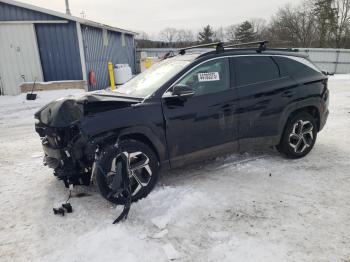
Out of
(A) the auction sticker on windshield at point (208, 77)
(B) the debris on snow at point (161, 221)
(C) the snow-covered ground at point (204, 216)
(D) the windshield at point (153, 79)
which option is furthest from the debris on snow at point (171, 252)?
(A) the auction sticker on windshield at point (208, 77)

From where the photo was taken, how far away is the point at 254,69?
4.51 m

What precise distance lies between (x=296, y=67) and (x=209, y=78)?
5.66 feet

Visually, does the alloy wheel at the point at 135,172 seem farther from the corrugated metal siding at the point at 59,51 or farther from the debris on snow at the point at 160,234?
the corrugated metal siding at the point at 59,51

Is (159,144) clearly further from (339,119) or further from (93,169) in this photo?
(339,119)

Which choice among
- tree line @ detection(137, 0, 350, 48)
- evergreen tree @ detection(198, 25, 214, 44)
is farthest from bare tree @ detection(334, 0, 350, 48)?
evergreen tree @ detection(198, 25, 214, 44)

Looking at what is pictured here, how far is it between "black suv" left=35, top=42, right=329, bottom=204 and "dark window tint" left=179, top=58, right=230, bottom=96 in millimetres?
14

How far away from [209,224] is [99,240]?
3.85ft

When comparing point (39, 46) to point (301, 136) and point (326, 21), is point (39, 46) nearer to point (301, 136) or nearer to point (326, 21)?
point (301, 136)

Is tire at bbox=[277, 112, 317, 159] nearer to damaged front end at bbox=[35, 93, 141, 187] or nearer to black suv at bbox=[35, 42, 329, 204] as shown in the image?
black suv at bbox=[35, 42, 329, 204]

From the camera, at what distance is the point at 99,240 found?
301 cm

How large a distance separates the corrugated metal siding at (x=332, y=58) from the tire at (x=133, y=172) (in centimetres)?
2202

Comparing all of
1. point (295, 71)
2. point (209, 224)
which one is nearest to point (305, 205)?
point (209, 224)

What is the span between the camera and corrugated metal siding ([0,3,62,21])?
12359 mm

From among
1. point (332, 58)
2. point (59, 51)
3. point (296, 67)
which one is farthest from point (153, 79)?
point (332, 58)
